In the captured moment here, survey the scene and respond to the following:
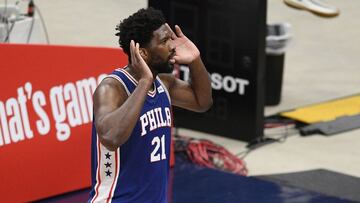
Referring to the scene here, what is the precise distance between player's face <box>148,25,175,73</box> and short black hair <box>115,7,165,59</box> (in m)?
0.03

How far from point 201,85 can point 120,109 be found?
0.85m

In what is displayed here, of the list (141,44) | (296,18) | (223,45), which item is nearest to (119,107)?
(141,44)

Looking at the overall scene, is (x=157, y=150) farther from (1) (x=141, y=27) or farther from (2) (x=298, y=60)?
(2) (x=298, y=60)

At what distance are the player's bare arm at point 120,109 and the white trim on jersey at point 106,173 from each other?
0.82 feet

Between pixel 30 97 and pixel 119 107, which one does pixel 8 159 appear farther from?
pixel 119 107

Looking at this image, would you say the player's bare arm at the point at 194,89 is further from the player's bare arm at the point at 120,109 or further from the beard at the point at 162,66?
the player's bare arm at the point at 120,109

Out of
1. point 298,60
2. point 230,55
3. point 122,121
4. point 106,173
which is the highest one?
point 122,121

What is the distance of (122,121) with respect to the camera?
427 cm

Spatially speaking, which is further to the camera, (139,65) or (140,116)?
(140,116)

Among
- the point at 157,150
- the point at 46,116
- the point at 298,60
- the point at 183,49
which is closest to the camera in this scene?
the point at 157,150

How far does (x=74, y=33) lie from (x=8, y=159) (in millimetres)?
6031

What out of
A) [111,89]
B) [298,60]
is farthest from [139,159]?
[298,60]

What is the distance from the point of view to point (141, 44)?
14.9ft

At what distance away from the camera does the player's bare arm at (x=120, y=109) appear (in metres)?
4.27
